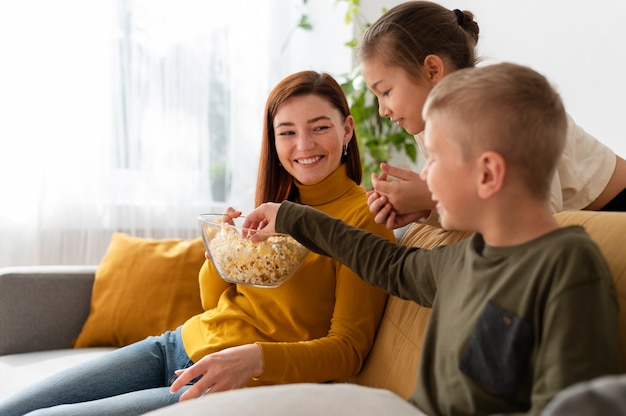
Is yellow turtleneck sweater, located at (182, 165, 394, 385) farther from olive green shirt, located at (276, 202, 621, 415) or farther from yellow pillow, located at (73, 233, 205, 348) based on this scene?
yellow pillow, located at (73, 233, 205, 348)

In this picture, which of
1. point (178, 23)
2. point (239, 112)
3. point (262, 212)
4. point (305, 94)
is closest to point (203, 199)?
point (239, 112)

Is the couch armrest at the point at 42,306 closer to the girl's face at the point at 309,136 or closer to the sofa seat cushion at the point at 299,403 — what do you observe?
the girl's face at the point at 309,136

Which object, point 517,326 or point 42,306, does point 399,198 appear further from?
point 42,306

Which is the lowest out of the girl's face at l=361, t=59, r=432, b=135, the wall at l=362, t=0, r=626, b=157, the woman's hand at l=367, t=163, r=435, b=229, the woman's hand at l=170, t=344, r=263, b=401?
the woman's hand at l=170, t=344, r=263, b=401

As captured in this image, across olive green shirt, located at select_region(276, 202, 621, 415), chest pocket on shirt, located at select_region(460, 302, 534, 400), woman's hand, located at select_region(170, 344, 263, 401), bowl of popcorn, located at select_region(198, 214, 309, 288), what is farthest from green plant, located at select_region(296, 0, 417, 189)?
chest pocket on shirt, located at select_region(460, 302, 534, 400)

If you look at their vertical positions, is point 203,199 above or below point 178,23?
below

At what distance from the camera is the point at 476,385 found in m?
1.05

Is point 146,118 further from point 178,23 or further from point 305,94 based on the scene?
point 305,94

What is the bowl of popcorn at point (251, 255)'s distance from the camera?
155 centimetres

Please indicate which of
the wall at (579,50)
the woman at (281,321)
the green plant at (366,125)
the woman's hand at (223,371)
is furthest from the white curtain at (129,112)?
the woman's hand at (223,371)

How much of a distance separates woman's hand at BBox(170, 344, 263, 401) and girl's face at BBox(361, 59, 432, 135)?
1.88 ft

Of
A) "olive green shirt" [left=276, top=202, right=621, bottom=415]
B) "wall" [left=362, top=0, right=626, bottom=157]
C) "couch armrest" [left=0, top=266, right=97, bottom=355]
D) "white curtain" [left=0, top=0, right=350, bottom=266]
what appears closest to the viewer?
"olive green shirt" [left=276, top=202, right=621, bottom=415]

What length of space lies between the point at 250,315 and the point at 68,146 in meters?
2.04

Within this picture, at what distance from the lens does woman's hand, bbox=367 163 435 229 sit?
4.97ft
